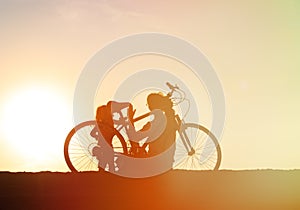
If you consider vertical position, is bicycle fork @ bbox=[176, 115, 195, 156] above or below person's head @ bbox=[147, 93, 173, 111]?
below

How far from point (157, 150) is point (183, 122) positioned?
0.97 m

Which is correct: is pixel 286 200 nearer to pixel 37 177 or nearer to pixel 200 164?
pixel 200 164

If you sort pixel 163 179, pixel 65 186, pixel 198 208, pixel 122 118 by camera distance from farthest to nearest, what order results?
pixel 122 118
pixel 163 179
pixel 65 186
pixel 198 208

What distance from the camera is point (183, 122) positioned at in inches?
500

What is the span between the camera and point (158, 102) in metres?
12.3

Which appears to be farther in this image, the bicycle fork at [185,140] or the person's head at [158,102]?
the bicycle fork at [185,140]

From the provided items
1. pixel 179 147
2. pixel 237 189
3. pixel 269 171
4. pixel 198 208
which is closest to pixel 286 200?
pixel 237 189

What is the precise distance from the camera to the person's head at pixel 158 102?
1226 cm

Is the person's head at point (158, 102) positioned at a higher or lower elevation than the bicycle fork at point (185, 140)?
higher

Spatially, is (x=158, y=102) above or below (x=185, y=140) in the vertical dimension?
above

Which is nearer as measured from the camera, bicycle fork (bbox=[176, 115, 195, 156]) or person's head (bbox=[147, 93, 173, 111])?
person's head (bbox=[147, 93, 173, 111])

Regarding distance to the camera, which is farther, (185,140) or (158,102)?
(185,140)

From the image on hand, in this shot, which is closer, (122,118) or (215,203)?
(215,203)

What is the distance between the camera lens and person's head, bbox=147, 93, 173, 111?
40.2 ft
